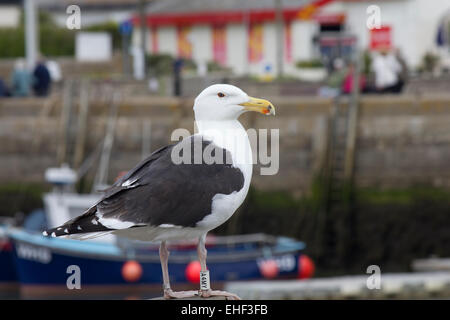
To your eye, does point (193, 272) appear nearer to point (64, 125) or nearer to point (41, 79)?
point (64, 125)

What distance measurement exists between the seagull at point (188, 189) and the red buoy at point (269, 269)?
46.6 feet

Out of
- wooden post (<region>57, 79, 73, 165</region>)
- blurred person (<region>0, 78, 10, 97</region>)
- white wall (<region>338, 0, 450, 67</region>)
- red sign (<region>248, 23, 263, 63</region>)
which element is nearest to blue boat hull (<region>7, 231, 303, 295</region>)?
wooden post (<region>57, 79, 73, 165</region>)

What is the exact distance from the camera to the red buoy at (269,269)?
67.1 ft

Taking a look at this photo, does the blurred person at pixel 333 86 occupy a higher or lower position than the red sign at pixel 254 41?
lower

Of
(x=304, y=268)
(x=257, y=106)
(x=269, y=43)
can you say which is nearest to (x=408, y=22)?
(x=269, y=43)

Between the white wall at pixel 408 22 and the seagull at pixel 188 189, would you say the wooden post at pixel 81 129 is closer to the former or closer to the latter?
the white wall at pixel 408 22

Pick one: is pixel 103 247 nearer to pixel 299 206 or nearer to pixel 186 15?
pixel 299 206

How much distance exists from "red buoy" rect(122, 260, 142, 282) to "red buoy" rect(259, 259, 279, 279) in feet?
8.01

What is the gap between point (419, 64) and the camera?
34.9 meters

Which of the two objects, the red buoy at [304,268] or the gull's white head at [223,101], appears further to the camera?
the red buoy at [304,268]

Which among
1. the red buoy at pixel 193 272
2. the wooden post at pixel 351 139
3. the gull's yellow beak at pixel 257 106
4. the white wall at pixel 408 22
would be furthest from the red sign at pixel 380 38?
the gull's yellow beak at pixel 257 106

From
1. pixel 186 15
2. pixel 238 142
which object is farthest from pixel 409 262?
pixel 186 15

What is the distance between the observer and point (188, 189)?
615 centimetres

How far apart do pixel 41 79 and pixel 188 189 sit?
71.0 ft
